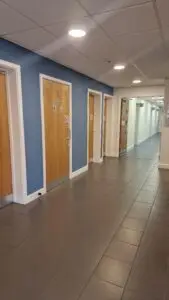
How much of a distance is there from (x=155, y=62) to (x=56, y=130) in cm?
223

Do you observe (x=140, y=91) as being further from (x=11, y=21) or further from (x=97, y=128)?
(x=11, y=21)

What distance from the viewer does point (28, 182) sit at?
3.46 meters

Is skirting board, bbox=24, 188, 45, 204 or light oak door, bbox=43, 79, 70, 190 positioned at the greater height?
light oak door, bbox=43, 79, 70, 190

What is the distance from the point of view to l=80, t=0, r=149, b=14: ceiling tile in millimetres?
1835

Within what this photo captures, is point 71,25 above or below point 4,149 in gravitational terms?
above

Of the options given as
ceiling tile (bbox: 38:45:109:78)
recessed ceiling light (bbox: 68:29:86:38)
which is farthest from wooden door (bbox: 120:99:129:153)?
recessed ceiling light (bbox: 68:29:86:38)

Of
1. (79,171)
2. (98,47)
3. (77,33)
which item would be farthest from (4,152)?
(79,171)

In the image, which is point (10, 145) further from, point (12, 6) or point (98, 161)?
point (98, 161)

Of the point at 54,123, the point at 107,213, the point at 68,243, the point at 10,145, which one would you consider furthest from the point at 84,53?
the point at 68,243

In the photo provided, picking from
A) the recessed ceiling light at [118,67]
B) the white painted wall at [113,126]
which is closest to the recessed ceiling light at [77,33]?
the recessed ceiling light at [118,67]

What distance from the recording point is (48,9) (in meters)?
1.97

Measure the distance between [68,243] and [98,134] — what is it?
4.47m

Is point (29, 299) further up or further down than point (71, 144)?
further down

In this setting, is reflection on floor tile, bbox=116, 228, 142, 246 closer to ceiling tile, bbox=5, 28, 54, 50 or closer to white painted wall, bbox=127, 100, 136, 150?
ceiling tile, bbox=5, 28, 54, 50
